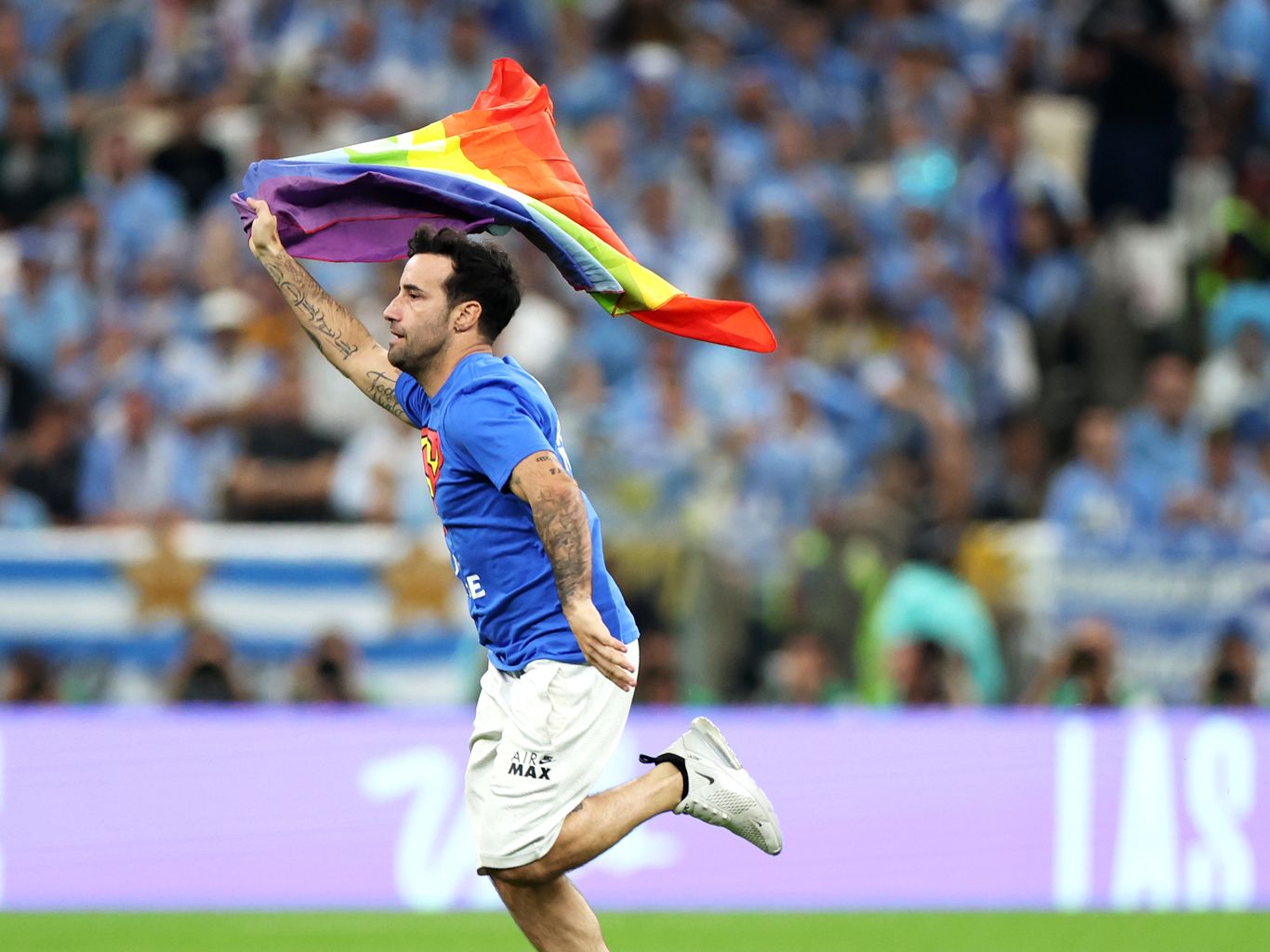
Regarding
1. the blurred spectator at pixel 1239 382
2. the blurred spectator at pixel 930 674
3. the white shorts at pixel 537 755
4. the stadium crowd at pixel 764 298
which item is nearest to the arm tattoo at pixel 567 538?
the white shorts at pixel 537 755

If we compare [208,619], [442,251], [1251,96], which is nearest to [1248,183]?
[1251,96]

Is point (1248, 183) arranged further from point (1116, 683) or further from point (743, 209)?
point (1116, 683)

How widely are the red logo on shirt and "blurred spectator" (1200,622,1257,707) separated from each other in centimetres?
700

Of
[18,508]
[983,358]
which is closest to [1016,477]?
[983,358]

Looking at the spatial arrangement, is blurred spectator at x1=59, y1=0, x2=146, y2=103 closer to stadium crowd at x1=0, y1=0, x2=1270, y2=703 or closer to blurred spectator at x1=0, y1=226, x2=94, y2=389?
A: stadium crowd at x1=0, y1=0, x2=1270, y2=703

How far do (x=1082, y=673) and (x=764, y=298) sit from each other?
3.82 metres

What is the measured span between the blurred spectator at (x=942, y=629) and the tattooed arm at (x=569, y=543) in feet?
20.2

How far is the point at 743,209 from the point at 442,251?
879 centimetres

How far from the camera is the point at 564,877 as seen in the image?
248 inches

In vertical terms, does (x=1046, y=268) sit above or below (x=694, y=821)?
above

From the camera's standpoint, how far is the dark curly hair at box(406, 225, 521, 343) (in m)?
6.37

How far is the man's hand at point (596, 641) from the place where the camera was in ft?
19.8

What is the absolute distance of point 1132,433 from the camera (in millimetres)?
13766

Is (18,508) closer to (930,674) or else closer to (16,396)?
(16,396)
